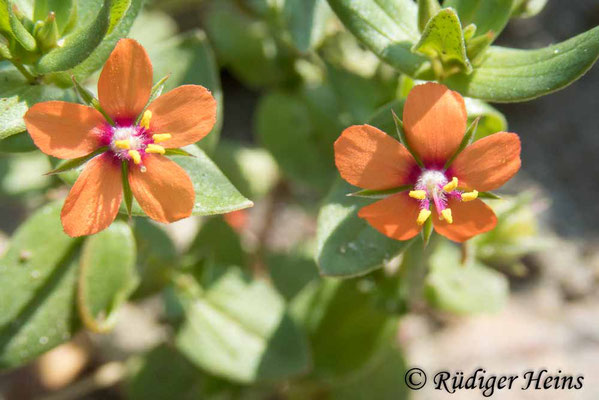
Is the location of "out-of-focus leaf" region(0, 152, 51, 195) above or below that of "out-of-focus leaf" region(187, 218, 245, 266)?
above

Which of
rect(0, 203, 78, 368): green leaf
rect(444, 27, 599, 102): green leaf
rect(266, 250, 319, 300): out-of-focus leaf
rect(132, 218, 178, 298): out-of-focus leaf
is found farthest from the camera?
rect(266, 250, 319, 300): out-of-focus leaf

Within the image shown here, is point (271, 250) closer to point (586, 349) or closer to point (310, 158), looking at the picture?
point (310, 158)

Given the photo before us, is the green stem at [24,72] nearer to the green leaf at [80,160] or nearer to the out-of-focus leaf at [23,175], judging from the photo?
the green leaf at [80,160]

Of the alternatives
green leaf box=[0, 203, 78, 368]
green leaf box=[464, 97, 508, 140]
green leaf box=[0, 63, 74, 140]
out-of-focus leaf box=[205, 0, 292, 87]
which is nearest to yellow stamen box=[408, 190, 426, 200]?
green leaf box=[464, 97, 508, 140]

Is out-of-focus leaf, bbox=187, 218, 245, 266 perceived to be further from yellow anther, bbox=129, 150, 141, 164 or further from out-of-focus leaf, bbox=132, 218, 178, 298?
yellow anther, bbox=129, 150, 141, 164

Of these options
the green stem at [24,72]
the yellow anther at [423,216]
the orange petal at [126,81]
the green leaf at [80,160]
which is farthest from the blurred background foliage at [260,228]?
the yellow anther at [423,216]

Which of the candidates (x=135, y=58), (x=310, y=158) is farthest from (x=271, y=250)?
(x=135, y=58)
